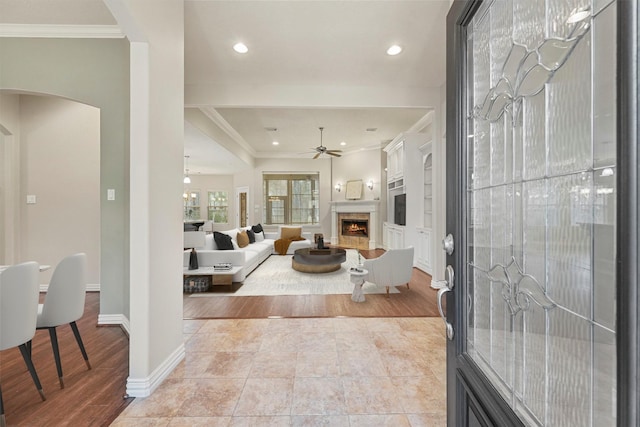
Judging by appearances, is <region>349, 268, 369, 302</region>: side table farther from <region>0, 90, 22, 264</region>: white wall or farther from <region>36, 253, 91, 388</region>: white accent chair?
<region>0, 90, 22, 264</region>: white wall

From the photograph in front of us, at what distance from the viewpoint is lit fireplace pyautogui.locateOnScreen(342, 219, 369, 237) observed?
8074 mm

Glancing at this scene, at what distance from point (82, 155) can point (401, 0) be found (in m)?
4.32

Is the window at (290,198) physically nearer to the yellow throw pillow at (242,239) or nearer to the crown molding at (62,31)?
the yellow throw pillow at (242,239)

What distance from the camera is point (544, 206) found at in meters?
0.68

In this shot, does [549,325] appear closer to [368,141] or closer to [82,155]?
[82,155]

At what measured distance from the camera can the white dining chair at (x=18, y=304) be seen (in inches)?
61.5

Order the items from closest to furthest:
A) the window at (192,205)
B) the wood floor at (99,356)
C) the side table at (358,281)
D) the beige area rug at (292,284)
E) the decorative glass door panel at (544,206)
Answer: the decorative glass door panel at (544,206) < the wood floor at (99,356) < the side table at (358,281) < the beige area rug at (292,284) < the window at (192,205)

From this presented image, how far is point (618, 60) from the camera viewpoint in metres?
0.45

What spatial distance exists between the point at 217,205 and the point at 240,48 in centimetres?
870

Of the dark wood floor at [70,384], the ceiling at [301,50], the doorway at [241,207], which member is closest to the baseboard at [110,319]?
the dark wood floor at [70,384]

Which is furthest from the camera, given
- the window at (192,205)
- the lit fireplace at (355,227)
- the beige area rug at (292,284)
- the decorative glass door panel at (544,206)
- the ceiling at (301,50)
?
the window at (192,205)

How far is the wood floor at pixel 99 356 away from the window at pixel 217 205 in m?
7.27

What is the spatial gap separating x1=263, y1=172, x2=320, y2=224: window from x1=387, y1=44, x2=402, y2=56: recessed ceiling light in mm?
6155

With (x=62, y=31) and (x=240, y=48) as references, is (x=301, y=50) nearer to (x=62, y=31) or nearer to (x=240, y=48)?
(x=240, y=48)
